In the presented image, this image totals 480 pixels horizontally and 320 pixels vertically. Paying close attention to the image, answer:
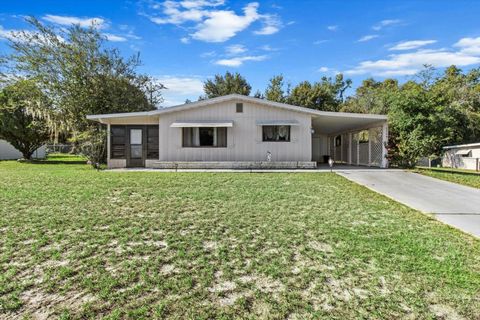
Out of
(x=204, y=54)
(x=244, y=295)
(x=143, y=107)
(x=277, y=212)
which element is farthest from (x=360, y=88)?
(x=244, y=295)

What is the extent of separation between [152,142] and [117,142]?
1753 millimetres

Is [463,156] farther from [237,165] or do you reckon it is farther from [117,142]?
[117,142]

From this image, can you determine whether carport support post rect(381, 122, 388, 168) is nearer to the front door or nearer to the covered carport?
the covered carport

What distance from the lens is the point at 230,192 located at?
7039 millimetres

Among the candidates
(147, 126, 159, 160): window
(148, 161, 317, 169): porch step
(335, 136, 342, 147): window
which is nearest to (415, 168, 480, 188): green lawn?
(148, 161, 317, 169): porch step

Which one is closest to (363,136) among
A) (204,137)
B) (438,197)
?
(204,137)

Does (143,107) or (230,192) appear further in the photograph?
(143,107)

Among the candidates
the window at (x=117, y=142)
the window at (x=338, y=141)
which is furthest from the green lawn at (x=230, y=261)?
the window at (x=338, y=141)

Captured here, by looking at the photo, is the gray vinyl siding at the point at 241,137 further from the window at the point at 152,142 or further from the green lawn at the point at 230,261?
the green lawn at the point at 230,261

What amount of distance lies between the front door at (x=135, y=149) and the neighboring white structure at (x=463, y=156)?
64.5 feet

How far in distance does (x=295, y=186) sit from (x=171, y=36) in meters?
11.9

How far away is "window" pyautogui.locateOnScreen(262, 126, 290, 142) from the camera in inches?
525

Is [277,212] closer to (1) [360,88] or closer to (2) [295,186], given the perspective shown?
(2) [295,186]

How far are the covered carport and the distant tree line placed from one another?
0.75 meters
